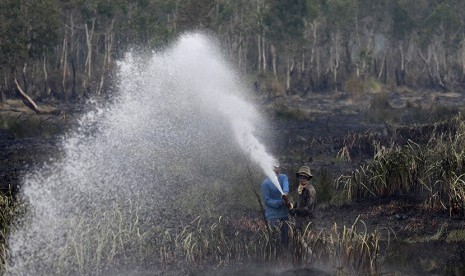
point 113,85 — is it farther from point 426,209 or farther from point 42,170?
point 426,209

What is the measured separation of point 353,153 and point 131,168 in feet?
29.2

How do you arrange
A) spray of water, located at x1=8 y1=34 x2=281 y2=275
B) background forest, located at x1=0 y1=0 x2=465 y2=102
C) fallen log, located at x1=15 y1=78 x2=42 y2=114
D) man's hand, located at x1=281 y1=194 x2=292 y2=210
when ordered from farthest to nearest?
background forest, located at x1=0 y1=0 x2=465 y2=102, fallen log, located at x1=15 y1=78 x2=42 y2=114, spray of water, located at x1=8 y1=34 x2=281 y2=275, man's hand, located at x1=281 y1=194 x2=292 y2=210

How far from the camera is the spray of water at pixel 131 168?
1383 cm

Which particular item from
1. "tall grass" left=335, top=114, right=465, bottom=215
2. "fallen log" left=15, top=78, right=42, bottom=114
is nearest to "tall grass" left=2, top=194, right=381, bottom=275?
"tall grass" left=335, top=114, right=465, bottom=215

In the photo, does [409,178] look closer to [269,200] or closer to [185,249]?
[269,200]

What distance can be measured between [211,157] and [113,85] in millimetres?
33383

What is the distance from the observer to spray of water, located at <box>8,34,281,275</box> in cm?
1383

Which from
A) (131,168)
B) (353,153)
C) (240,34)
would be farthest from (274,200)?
(240,34)

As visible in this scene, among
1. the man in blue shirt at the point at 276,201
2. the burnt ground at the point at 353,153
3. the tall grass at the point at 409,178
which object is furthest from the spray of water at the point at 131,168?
the tall grass at the point at 409,178

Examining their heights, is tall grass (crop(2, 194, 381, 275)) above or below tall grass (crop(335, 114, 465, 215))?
below

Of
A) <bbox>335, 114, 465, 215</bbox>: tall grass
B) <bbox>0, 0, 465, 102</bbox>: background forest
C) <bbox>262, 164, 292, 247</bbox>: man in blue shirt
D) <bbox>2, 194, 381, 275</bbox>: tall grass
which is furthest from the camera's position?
<bbox>0, 0, 465, 102</bbox>: background forest

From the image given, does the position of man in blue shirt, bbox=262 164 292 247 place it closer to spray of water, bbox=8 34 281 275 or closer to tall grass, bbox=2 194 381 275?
spray of water, bbox=8 34 281 275

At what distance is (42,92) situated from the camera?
54.3 metres

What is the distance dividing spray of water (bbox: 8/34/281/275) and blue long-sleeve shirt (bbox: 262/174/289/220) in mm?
142
